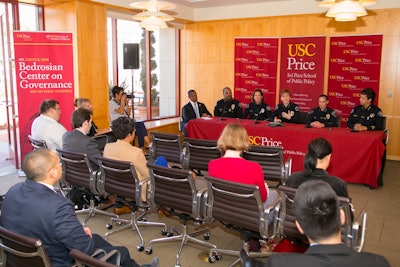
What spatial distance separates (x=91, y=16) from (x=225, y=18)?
3517 mm

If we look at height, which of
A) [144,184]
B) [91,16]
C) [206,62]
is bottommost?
[144,184]

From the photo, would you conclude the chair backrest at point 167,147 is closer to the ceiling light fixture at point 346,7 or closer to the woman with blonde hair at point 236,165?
the woman with blonde hair at point 236,165

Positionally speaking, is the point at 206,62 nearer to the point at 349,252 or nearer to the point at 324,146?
the point at 324,146

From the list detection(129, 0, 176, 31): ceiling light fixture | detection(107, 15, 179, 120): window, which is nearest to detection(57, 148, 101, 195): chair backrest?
detection(129, 0, 176, 31): ceiling light fixture

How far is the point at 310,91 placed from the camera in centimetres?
835

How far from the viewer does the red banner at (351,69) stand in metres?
7.62

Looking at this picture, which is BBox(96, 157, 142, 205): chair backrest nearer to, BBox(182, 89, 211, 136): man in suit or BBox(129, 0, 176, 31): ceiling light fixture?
BBox(129, 0, 176, 31): ceiling light fixture

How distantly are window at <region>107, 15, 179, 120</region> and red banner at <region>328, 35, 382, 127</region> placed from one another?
4178mm

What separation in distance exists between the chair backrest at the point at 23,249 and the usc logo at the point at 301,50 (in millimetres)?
7371

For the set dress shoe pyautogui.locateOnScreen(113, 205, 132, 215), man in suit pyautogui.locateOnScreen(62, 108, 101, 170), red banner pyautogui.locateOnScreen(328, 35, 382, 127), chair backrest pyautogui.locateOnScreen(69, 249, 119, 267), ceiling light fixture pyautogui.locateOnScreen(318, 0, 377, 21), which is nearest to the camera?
chair backrest pyautogui.locateOnScreen(69, 249, 119, 267)

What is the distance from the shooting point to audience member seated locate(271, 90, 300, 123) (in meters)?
7.11

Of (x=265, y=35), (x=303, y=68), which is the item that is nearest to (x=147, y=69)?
(x=265, y=35)

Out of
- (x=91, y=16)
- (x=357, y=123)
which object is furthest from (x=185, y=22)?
(x=357, y=123)

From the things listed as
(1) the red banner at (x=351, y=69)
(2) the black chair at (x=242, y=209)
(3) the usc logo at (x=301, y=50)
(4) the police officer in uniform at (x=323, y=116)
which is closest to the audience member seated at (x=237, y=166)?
(2) the black chair at (x=242, y=209)
